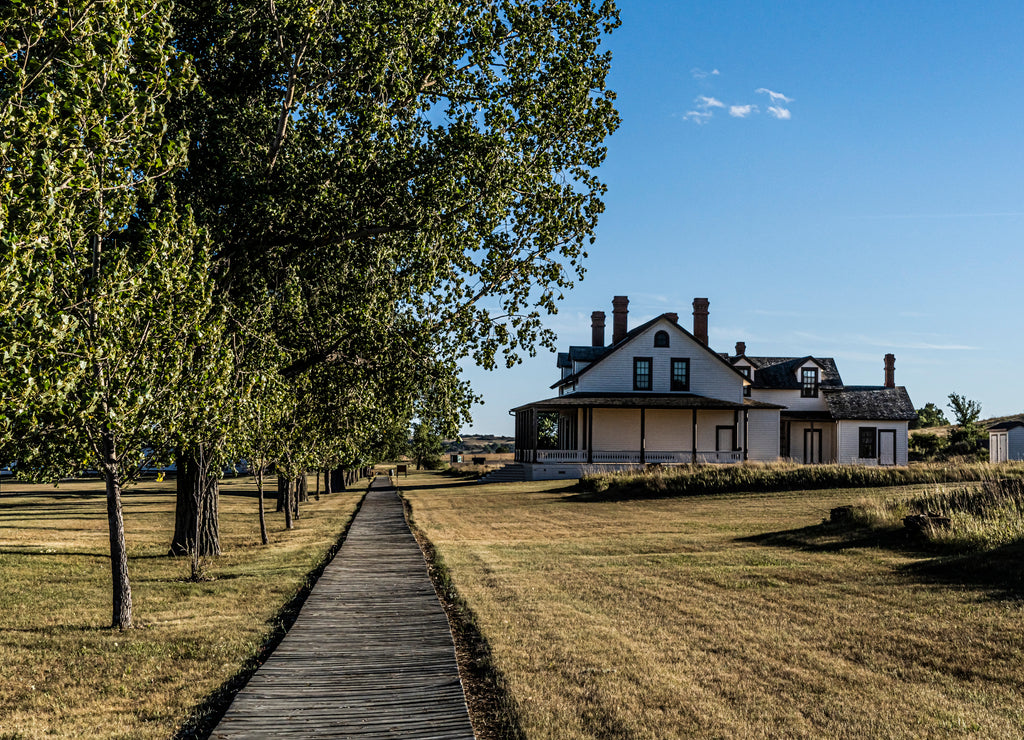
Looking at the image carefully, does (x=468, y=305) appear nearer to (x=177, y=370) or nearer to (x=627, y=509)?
(x=177, y=370)

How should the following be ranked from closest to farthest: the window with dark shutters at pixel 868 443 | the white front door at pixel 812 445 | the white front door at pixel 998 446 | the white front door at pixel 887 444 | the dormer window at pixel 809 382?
the window with dark shutters at pixel 868 443, the white front door at pixel 887 444, the white front door at pixel 998 446, the white front door at pixel 812 445, the dormer window at pixel 809 382

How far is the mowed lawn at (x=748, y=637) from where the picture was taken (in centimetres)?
610

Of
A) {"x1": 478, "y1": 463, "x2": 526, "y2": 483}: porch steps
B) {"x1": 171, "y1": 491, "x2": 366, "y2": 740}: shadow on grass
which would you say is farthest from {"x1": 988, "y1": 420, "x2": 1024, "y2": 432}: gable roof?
{"x1": 171, "y1": 491, "x2": 366, "y2": 740}: shadow on grass

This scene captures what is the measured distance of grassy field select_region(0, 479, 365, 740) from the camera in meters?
6.66

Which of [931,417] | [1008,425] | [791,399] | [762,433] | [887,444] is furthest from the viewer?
[931,417]

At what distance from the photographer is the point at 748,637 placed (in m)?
8.55

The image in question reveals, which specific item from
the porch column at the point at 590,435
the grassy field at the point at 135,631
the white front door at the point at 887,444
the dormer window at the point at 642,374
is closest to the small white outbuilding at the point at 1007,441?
the white front door at the point at 887,444

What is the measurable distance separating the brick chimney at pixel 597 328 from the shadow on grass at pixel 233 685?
40.7 m

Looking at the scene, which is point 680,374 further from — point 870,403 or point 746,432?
point 870,403

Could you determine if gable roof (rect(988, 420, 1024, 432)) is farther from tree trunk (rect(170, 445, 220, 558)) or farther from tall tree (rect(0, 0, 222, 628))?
tall tree (rect(0, 0, 222, 628))

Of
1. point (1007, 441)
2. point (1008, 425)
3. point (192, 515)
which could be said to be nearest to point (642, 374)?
point (1007, 441)

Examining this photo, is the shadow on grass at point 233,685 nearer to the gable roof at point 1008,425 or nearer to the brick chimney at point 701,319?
the brick chimney at point 701,319

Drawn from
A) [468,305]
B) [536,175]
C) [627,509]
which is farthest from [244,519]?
[536,175]

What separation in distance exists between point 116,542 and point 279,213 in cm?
572
